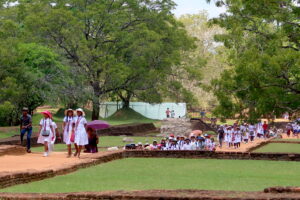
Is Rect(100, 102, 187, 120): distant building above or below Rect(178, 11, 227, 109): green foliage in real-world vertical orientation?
below

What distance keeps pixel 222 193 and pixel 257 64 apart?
10866 millimetres

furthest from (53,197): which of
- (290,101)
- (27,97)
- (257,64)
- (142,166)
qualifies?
(27,97)

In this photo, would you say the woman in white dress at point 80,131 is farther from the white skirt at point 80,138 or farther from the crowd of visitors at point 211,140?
the crowd of visitors at point 211,140

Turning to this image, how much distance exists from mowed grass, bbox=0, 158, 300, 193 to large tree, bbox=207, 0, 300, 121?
6.56 ft

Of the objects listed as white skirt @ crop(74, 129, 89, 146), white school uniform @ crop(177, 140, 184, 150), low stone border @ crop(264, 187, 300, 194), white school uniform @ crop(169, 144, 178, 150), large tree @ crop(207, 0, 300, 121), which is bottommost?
low stone border @ crop(264, 187, 300, 194)

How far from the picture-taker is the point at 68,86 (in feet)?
127

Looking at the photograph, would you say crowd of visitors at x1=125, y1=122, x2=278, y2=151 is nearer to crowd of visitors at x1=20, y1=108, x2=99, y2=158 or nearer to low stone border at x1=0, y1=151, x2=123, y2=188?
crowd of visitors at x1=20, y1=108, x2=99, y2=158

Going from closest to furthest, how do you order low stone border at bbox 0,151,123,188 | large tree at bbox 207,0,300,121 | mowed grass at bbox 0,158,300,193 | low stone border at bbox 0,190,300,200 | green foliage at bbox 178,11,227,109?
low stone border at bbox 0,190,300,200 → mowed grass at bbox 0,158,300,193 → low stone border at bbox 0,151,123,188 → large tree at bbox 207,0,300,121 → green foliage at bbox 178,11,227,109

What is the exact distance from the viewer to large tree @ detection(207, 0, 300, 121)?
1939 cm

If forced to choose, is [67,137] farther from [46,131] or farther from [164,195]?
[164,195]

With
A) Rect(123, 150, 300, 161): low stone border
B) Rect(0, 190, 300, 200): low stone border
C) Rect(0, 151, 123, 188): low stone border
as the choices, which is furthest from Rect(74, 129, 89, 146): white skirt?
Rect(0, 190, 300, 200): low stone border

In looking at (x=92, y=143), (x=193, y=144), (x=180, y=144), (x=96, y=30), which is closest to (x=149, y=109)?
(x=96, y=30)

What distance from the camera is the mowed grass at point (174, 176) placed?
11.9 metres

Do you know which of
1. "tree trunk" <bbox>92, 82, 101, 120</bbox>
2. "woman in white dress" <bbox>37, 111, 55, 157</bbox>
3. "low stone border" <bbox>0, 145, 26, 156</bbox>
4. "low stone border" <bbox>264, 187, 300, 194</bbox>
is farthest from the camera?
"tree trunk" <bbox>92, 82, 101, 120</bbox>
